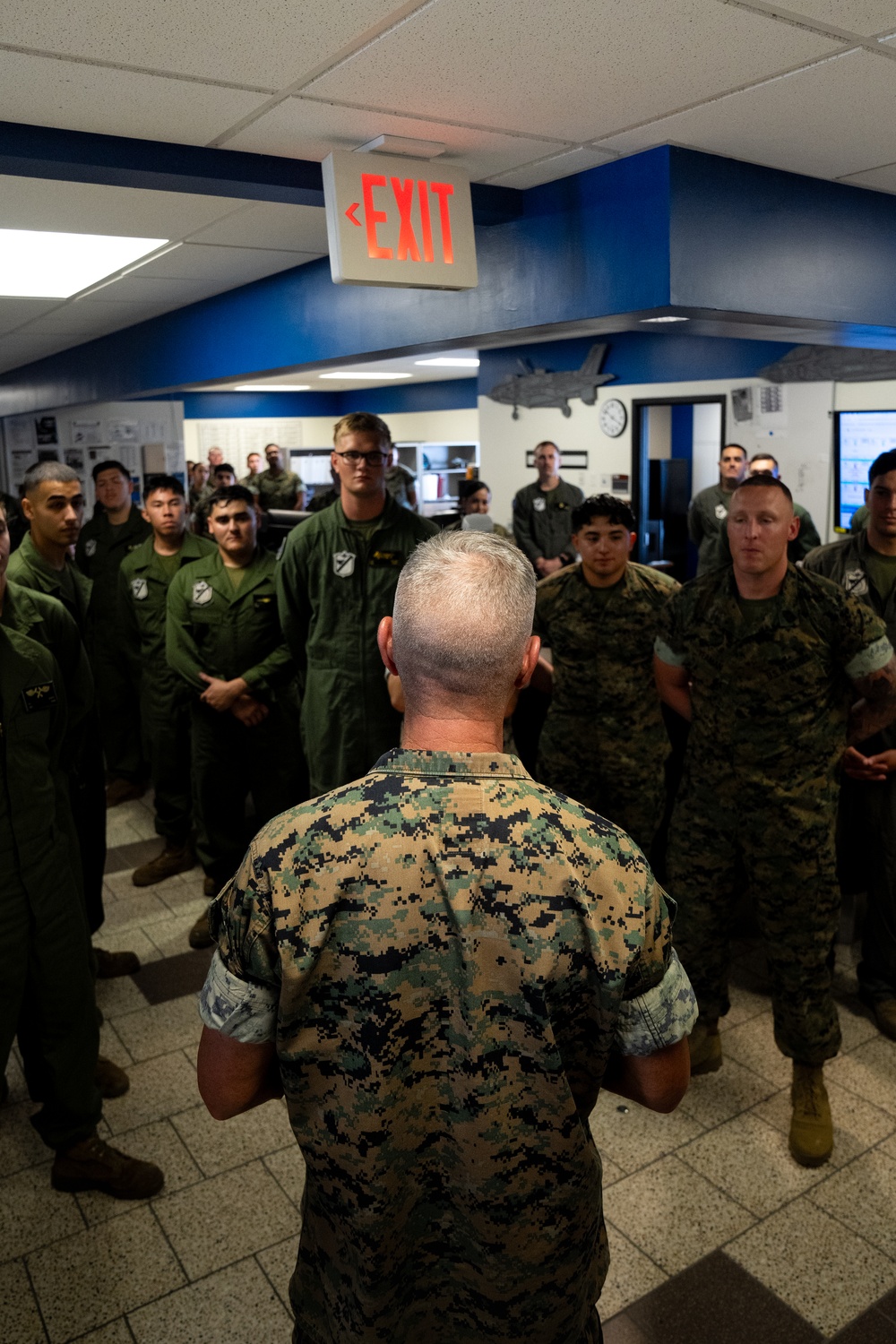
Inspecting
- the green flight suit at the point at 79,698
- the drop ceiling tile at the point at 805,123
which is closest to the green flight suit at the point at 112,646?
the green flight suit at the point at 79,698

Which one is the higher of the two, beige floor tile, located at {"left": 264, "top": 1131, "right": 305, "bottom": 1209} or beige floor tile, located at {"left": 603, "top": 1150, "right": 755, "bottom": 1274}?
beige floor tile, located at {"left": 264, "top": 1131, "right": 305, "bottom": 1209}

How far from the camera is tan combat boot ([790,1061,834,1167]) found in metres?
2.63

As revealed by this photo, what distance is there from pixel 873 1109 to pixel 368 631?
2.11 m

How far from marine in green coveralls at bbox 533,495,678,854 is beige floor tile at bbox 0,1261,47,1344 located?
2.09 meters

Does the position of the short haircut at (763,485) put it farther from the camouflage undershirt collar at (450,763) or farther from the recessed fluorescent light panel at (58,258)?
the recessed fluorescent light panel at (58,258)

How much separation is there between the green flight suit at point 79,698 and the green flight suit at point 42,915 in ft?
0.75

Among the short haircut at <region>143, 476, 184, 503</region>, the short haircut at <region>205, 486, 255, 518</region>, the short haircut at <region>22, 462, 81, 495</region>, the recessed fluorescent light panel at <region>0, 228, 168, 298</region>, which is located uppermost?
the recessed fluorescent light panel at <region>0, 228, 168, 298</region>

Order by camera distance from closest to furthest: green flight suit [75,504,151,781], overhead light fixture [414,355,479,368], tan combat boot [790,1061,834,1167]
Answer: tan combat boot [790,1061,834,1167] → green flight suit [75,504,151,781] → overhead light fixture [414,355,479,368]

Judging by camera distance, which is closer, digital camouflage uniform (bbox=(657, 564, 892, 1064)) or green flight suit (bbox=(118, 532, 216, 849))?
digital camouflage uniform (bbox=(657, 564, 892, 1064))

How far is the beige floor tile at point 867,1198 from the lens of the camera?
2.39m

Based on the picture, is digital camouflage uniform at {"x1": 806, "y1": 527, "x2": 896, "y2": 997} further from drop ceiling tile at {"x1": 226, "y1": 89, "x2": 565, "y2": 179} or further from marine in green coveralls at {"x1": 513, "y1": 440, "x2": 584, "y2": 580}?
marine in green coveralls at {"x1": 513, "y1": 440, "x2": 584, "y2": 580}

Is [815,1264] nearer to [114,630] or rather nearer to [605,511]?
[605,511]

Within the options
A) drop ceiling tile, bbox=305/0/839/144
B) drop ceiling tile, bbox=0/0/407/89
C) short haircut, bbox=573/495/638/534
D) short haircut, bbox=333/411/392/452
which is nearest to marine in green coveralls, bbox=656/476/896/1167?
short haircut, bbox=573/495/638/534

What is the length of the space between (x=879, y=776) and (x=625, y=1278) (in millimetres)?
1736
